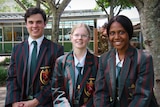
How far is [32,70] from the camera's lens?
283cm

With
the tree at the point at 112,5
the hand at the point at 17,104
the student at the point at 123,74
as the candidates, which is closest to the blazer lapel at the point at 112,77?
the student at the point at 123,74

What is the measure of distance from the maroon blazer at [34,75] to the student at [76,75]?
4.7 inches

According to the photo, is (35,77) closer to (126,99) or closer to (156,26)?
(126,99)

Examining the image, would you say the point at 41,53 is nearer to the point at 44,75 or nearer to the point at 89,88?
the point at 44,75

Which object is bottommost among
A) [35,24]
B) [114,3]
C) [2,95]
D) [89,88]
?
[2,95]

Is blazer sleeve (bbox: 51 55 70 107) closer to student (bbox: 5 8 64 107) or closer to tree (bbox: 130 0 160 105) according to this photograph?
student (bbox: 5 8 64 107)

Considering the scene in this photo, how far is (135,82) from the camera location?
228 cm

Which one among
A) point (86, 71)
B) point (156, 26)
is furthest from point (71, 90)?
point (156, 26)

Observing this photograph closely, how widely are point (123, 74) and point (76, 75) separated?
57 centimetres

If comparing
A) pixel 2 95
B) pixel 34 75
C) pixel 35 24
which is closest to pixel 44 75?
pixel 34 75

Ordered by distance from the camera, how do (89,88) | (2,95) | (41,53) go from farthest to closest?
(2,95)
(41,53)
(89,88)

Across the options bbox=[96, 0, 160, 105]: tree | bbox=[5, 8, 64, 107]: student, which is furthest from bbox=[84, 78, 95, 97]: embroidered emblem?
bbox=[96, 0, 160, 105]: tree

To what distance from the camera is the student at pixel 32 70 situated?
2814 mm

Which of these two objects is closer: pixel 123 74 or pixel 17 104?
pixel 123 74
